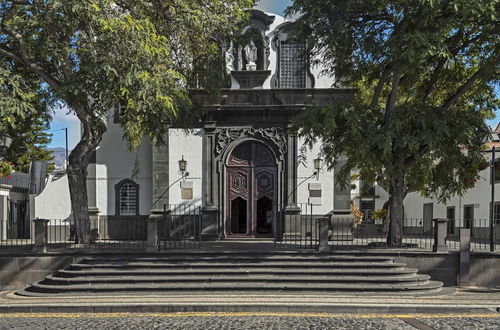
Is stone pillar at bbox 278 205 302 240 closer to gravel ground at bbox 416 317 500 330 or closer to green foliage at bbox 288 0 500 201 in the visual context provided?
green foliage at bbox 288 0 500 201

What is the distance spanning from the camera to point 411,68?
1117 cm

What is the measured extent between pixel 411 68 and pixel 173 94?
227 inches

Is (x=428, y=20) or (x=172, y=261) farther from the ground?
(x=428, y=20)

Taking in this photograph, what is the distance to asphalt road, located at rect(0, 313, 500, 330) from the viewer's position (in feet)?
28.1

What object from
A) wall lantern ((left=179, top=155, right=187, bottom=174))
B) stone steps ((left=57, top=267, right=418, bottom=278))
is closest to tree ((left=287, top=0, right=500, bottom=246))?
stone steps ((left=57, top=267, right=418, bottom=278))

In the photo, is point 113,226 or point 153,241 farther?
point 113,226

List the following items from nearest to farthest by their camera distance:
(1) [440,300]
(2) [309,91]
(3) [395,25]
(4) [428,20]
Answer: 1. (1) [440,300]
2. (4) [428,20]
3. (3) [395,25]
4. (2) [309,91]

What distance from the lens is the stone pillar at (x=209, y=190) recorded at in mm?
17516

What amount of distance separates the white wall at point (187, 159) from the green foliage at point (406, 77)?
19.1ft

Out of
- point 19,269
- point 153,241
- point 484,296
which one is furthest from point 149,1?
point 484,296

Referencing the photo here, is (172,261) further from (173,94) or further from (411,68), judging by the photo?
(411,68)

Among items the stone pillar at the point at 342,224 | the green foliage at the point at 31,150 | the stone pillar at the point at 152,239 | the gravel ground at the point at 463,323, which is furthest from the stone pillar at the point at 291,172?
the green foliage at the point at 31,150

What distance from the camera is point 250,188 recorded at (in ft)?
59.2

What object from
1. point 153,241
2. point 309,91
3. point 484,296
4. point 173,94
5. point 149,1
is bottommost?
point 484,296
